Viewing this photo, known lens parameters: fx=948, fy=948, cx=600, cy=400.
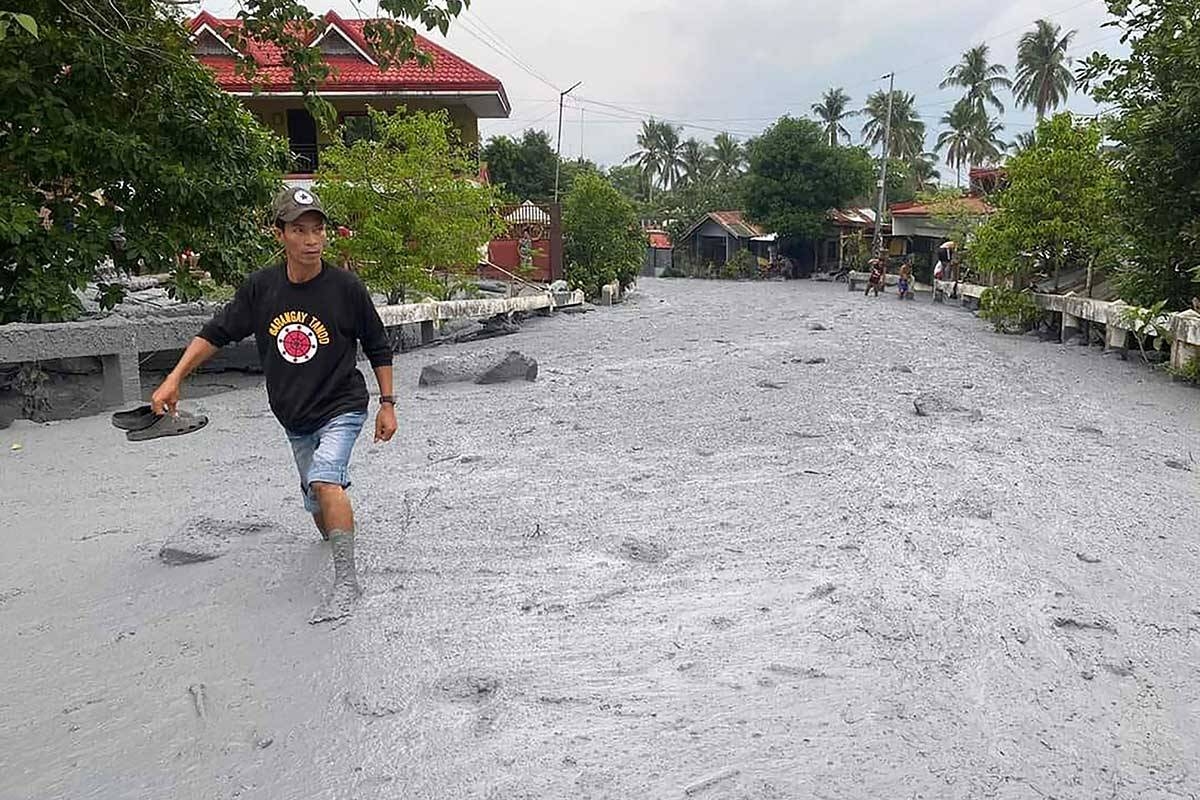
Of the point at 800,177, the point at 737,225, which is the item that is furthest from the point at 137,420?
the point at 737,225

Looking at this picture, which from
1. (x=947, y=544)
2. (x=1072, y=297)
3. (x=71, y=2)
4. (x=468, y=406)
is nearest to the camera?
(x=947, y=544)

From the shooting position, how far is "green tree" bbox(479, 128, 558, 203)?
36.6 metres

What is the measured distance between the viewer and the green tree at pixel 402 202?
1205 centimetres

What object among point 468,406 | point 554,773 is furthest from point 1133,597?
point 468,406

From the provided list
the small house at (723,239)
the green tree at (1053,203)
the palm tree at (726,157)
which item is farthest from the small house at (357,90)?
the palm tree at (726,157)

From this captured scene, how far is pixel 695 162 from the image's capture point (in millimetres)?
67750

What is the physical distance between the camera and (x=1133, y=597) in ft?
12.6

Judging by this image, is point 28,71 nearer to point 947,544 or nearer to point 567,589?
point 567,589

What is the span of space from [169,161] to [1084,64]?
10.5 metres

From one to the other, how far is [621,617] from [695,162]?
66809mm

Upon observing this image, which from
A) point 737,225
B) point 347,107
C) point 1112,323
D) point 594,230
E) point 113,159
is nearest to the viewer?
point 113,159

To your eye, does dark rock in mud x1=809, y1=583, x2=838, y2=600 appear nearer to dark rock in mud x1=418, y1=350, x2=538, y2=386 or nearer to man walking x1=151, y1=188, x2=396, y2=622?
man walking x1=151, y1=188, x2=396, y2=622

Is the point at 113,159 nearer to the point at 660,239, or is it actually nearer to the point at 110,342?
the point at 110,342

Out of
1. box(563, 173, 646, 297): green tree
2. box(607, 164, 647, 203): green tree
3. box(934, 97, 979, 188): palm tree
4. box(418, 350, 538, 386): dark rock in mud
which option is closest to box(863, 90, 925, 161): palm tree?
box(934, 97, 979, 188): palm tree
